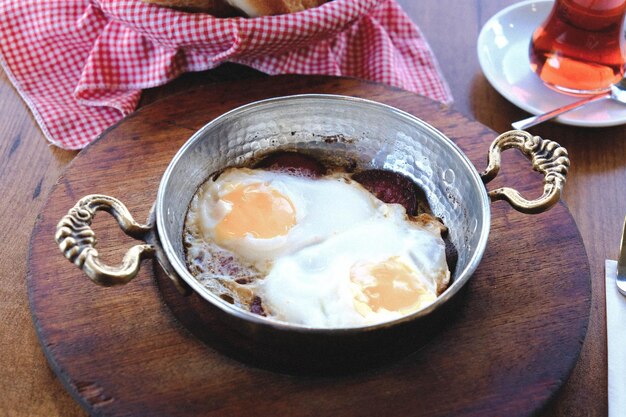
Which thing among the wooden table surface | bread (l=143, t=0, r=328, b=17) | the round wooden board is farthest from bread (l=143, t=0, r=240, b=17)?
the round wooden board

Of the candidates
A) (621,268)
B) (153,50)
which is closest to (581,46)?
(621,268)

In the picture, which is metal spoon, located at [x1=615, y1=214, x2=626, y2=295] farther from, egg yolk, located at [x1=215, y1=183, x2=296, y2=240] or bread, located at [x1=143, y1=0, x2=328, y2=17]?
bread, located at [x1=143, y1=0, x2=328, y2=17]

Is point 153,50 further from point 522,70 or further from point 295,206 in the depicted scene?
point 522,70

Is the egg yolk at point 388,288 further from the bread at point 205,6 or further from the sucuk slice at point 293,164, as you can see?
the bread at point 205,6

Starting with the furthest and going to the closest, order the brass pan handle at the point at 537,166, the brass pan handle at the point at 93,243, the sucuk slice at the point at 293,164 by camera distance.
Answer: the sucuk slice at the point at 293,164 → the brass pan handle at the point at 537,166 → the brass pan handle at the point at 93,243

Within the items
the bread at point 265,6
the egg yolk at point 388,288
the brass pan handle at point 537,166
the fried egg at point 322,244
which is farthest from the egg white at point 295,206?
the bread at point 265,6

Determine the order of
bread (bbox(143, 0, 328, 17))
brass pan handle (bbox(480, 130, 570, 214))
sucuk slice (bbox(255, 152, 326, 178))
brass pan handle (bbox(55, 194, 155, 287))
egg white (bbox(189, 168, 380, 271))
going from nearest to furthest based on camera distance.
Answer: brass pan handle (bbox(55, 194, 155, 287)), brass pan handle (bbox(480, 130, 570, 214)), egg white (bbox(189, 168, 380, 271)), sucuk slice (bbox(255, 152, 326, 178)), bread (bbox(143, 0, 328, 17))
